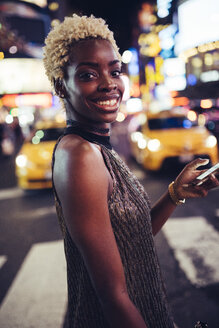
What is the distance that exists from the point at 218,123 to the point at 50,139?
32.2 ft

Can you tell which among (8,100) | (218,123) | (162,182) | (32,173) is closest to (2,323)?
(32,173)

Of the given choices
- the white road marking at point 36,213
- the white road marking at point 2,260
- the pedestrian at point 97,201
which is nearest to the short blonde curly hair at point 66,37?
the pedestrian at point 97,201

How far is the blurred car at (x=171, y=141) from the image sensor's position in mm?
8250

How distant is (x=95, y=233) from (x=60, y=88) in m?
0.67

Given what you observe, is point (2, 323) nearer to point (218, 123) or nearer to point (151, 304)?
point (151, 304)

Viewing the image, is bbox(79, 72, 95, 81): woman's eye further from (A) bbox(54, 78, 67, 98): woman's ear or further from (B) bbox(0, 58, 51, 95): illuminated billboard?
(B) bbox(0, 58, 51, 95): illuminated billboard

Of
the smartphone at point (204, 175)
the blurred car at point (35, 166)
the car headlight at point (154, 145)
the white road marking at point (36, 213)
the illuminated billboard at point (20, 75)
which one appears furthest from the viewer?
the illuminated billboard at point (20, 75)

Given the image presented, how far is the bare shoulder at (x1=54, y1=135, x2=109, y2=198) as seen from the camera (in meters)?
1.00

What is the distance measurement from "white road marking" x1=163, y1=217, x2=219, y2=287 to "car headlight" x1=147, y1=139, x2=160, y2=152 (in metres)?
3.52

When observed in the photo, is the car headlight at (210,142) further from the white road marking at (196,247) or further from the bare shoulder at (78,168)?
the bare shoulder at (78,168)

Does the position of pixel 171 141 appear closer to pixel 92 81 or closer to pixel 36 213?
pixel 36 213

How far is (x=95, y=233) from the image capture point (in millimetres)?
1005

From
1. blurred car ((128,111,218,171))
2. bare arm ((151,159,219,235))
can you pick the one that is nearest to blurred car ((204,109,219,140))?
blurred car ((128,111,218,171))

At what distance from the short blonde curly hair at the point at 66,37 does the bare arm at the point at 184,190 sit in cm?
80
